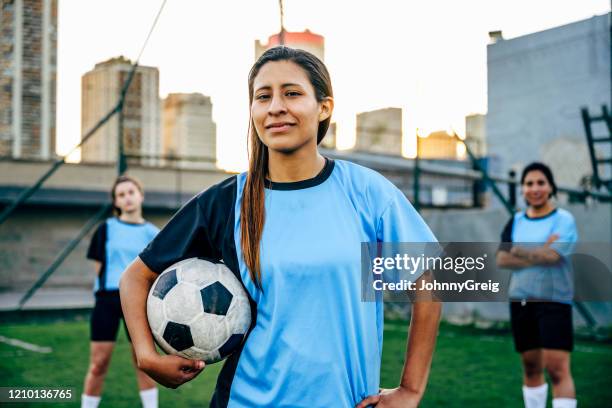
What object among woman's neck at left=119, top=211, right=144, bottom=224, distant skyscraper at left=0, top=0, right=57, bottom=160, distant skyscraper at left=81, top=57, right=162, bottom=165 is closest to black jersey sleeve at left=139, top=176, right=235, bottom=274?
woman's neck at left=119, top=211, right=144, bottom=224

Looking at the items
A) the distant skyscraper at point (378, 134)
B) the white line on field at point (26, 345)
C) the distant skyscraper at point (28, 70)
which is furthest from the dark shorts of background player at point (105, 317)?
the distant skyscraper at point (378, 134)

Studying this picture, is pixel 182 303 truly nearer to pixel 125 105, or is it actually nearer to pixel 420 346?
pixel 420 346

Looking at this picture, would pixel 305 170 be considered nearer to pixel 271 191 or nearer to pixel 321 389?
pixel 271 191

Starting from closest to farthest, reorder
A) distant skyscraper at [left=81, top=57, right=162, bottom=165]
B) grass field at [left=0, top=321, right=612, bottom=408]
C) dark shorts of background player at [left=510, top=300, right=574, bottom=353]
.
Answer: dark shorts of background player at [left=510, top=300, right=574, bottom=353]
grass field at [left=0, top=321, right=612, bottom=408]
distant skyscraper at [left=81, top=57, right=162, bottom=165]

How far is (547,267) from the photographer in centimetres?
537

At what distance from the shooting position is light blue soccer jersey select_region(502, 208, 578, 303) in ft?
17.1

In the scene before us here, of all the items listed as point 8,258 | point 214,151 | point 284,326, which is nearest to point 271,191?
Answer: point 284,326

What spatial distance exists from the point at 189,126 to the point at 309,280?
17424 millimetres

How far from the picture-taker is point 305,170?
7.54 feet

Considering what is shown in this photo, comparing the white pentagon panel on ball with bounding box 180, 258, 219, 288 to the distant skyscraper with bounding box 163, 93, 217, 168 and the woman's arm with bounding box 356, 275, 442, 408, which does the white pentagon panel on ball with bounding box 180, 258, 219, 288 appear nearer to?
the woman's arm with bounding box 356, 275, 442, 408

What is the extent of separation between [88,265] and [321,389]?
20825 millimetres

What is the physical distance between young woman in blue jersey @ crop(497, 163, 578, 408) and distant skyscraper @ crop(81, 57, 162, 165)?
6.35 metres

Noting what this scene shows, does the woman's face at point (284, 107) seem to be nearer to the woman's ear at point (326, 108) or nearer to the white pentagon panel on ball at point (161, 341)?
the woman's ear at point (326, 108)

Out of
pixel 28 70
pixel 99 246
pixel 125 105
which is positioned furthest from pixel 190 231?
pixel 125 105
